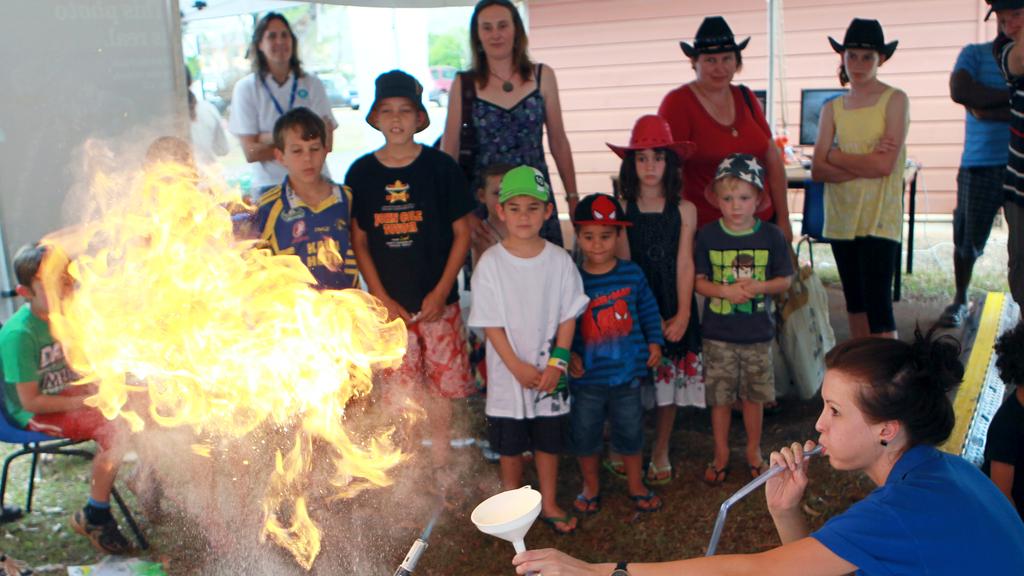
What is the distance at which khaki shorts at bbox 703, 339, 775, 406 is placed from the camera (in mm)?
4949

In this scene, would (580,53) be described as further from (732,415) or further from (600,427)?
(600,427)

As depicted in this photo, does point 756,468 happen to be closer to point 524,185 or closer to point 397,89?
point 524,185

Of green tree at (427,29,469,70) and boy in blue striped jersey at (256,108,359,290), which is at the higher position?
green tree at (427,29,469,70)

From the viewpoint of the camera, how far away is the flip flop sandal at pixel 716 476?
5043 millimetres

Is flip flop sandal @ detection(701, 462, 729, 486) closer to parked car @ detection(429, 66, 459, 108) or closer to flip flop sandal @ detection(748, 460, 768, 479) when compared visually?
flip flop sandal @ detection(748, 460, 768, 479)

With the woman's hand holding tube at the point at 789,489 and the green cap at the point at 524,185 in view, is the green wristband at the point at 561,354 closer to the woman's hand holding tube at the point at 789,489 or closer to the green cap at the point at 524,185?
the green cap at the point at 524,185

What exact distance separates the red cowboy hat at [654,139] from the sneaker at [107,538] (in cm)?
313

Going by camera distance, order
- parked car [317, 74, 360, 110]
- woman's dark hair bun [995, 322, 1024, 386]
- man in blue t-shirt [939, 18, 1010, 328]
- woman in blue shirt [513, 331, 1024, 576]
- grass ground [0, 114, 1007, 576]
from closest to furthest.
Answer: woman in blue shirt [513, 331, 1024, 576] → woman's dark hair bun [995, 322, 1024, 386] → grass ground [0, 114, 1007, 576] → man in blue t-shirt [939, 18, 1010, 328] → parked car [317, 74, 360, 110]

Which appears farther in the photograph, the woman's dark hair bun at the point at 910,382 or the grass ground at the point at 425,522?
the grass ground at the point at 425,522

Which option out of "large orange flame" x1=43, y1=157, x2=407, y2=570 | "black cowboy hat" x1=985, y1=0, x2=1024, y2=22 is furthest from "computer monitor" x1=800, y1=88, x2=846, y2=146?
"large orange flame" x1=43, y1=157, x2=407, y2=570

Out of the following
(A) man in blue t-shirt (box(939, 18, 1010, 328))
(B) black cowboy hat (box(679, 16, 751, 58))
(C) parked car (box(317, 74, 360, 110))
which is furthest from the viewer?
(C) parked car (box(317, 74, 360, 110))

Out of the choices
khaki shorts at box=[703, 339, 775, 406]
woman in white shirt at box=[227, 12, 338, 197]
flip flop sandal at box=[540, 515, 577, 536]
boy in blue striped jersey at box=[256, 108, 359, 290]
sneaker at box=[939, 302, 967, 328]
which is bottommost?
flip flop sandal at box=[540, 515, 577, 536]

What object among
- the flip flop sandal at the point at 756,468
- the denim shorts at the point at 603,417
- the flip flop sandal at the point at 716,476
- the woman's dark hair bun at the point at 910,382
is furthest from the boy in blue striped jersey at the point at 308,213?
the woman's dark hair bun at the point at 910,382

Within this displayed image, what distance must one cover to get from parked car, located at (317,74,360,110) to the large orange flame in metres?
5.67
